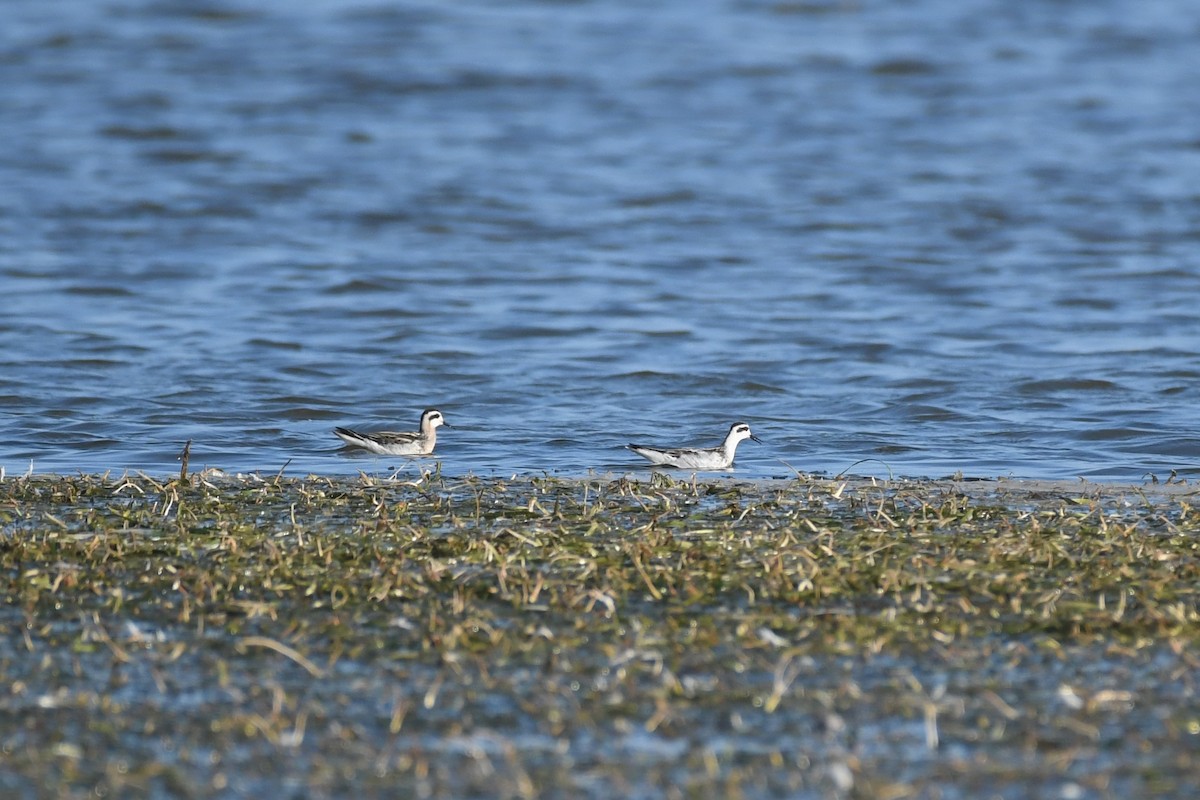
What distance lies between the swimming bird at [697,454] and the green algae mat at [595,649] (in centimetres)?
284

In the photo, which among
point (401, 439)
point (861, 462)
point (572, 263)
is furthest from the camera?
point (572, 263)

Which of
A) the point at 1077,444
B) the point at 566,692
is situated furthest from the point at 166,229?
the point at 566,692

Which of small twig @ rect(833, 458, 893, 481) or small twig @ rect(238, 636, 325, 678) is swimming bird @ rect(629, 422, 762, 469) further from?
small twig @ rect(238, 636, 325, 678)

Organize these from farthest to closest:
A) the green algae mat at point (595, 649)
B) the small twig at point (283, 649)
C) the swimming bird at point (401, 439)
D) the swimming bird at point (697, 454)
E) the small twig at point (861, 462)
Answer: the swimming bird at point (401, 439) → the swimming bird at point (697, 454) → the small twig at point (861, 462) → the small twig at point (283, 649) → the green algae mat at point (595, 649)

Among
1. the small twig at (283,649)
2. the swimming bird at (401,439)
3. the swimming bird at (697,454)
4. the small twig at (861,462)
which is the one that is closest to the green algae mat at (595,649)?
the small twig at (283,649)

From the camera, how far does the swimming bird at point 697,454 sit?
45.1ft

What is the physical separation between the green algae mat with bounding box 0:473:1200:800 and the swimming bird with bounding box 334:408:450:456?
11.2 ft

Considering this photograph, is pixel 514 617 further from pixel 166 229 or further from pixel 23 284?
pixel 166 229

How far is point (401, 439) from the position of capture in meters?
14.4

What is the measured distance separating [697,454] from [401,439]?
247 centimetres

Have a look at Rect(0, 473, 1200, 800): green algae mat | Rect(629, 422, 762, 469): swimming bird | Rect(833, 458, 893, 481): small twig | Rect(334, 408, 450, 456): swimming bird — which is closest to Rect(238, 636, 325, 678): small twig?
Rect(0, 473, 1200, 800): green algae mat

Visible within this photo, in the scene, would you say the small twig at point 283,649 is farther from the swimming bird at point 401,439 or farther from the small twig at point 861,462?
the swimming bird at point 401,439

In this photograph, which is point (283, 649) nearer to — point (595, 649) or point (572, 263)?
point (595, 649)

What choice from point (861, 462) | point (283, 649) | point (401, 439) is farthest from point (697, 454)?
point (283, 649)
